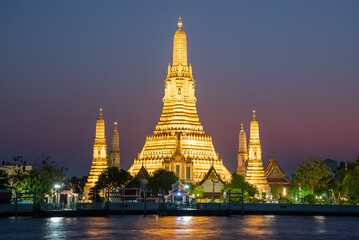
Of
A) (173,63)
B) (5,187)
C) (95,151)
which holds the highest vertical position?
(173,63)

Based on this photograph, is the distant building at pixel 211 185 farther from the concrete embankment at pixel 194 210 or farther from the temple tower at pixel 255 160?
the concrete embankment at pixel 194 210

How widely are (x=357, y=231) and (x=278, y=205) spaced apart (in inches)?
1199

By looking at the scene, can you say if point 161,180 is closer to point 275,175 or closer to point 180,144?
point 180,144

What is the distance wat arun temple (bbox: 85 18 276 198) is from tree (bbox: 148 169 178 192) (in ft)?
33.4

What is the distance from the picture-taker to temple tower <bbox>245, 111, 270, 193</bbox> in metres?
166

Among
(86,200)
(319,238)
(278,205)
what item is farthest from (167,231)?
(86,200)

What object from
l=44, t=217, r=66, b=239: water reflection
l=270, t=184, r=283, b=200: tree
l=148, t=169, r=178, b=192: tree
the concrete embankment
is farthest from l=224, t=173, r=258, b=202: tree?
l=44, t=217, r=66, b=239: water reflection

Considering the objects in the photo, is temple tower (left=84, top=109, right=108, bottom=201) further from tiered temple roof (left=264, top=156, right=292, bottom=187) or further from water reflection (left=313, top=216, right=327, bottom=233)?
water reflection (left=313, top=216, right=327, bottom=233)

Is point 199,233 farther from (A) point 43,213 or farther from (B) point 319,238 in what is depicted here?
(A) point 43,213

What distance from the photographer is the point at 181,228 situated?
3755 inches

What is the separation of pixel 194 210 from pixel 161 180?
3278 centimetres

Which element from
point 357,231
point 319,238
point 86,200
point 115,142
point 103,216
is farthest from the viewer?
point 115,142

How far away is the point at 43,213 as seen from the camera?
370 feet

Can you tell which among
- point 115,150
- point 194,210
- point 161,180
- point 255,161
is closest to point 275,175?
point 255,161
